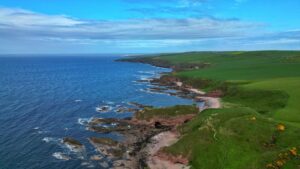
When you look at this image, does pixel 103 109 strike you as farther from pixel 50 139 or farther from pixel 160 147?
pixel 160 147

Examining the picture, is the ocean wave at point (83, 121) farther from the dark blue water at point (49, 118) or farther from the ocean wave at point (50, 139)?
the ocean wave at point (50, 139)

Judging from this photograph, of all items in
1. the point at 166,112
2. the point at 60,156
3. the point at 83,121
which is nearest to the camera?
the point at 60,156

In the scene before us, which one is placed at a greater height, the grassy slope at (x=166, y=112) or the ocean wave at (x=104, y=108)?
the grassy slope at (x=166, y=112)

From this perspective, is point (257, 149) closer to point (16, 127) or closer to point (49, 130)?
point (49, 130)

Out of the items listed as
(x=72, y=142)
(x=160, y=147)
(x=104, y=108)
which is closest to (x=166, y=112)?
(x=160, y=147)

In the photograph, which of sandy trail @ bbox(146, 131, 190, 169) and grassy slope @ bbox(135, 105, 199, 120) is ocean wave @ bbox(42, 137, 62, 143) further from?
grassy slope @ bbox(135, 105, 199, 120)

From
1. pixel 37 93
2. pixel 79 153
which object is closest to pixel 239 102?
pixel 79 153

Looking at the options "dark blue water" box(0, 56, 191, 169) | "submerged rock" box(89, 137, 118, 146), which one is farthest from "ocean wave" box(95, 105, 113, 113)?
"submerged rock" box(89, 137, 118, 146)

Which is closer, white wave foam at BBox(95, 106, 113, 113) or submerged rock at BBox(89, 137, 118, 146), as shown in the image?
submerged rock at BBox(89, 137, 118, 146)

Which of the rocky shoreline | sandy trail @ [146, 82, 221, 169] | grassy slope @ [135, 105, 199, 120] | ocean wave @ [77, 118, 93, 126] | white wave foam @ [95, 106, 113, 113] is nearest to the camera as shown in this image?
sandy trail @ [146, 82, 221, 169]

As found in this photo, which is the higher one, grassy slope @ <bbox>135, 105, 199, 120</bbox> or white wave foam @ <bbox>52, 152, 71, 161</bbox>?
grassy slope @ <bbox>135, 105, 199, 120</bbox>

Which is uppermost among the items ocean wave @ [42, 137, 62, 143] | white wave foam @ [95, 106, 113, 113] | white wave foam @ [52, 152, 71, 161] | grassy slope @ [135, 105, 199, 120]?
grassy slope @ [135, 105, 199, 120]

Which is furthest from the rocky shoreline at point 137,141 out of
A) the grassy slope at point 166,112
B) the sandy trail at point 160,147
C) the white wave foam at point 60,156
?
the white wave foam at point 60,156
